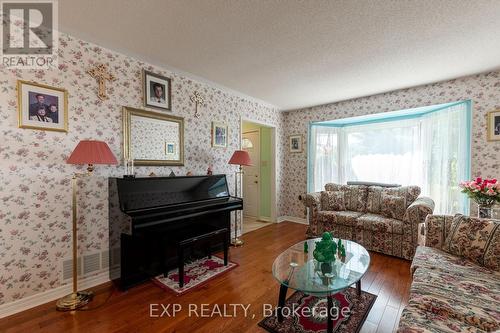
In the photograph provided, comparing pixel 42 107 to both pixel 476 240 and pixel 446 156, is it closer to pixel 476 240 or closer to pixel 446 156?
pixel 476 240

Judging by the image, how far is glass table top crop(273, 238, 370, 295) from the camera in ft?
5.09

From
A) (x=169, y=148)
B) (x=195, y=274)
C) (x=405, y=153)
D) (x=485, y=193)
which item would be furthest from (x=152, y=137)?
(x=405, y=153)

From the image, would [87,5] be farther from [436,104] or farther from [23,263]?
[436,104]

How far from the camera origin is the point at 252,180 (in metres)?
5.23

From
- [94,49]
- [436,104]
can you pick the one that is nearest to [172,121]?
[94,49]

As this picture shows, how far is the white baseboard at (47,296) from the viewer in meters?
1.83

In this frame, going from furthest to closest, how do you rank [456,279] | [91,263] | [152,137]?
1. [152,137]
2. [91,263]
3. [456,279]

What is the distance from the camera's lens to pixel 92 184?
7.48 ft

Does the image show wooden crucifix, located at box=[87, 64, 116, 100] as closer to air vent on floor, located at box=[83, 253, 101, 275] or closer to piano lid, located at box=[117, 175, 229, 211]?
piano lid, located at box=[117, 175, 229, 211]

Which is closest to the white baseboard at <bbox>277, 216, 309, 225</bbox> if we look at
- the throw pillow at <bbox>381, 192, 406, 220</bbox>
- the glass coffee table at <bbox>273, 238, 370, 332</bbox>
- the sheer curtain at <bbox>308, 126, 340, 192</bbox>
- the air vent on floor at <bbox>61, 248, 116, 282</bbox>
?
the sheer curtain at <bbox>308, 126, 340, 192</bbox>

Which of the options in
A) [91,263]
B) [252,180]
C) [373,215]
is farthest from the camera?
[252,180]

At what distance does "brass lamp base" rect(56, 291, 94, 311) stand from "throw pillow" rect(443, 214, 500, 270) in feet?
10.8

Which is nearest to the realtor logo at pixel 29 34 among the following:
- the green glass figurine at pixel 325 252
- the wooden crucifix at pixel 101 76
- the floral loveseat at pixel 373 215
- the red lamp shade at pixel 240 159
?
the wooden crucifix at pixel 101 76

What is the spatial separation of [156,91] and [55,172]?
135 cm
